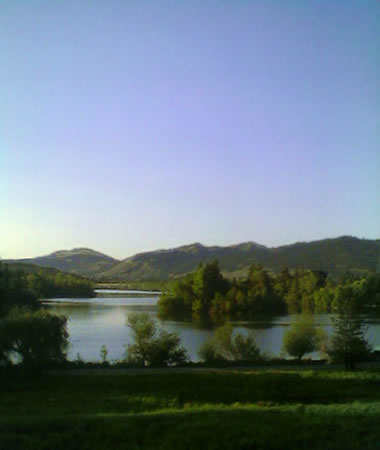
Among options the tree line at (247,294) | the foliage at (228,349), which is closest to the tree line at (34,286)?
the tree line at (247,294)

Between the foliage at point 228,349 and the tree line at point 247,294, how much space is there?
14831 mm

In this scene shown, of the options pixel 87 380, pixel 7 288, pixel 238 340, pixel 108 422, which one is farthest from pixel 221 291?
pixel 108 422

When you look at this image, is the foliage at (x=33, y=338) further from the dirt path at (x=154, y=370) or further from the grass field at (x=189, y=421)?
the grass field at (x=189, y=421)

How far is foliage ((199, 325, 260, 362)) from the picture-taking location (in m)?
22.8

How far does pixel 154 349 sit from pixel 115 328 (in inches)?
347

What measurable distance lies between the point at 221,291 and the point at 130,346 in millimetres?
21228

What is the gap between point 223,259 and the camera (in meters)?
56.8

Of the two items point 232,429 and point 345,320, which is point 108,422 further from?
point 345,320

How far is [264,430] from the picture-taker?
21.6 ft

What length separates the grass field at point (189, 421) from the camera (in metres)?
6.16

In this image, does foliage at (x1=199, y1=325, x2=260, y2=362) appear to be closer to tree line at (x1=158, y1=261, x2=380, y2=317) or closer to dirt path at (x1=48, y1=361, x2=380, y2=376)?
dirt path at (x1=48, y1=361, x2=380, y2=376)

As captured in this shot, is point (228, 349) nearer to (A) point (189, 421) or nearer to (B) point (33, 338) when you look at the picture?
(B) point (33, 338)

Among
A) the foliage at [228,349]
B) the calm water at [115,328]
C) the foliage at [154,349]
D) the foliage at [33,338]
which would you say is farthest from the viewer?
the calm water at [115,328]

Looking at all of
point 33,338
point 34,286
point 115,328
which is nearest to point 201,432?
point 33,338
